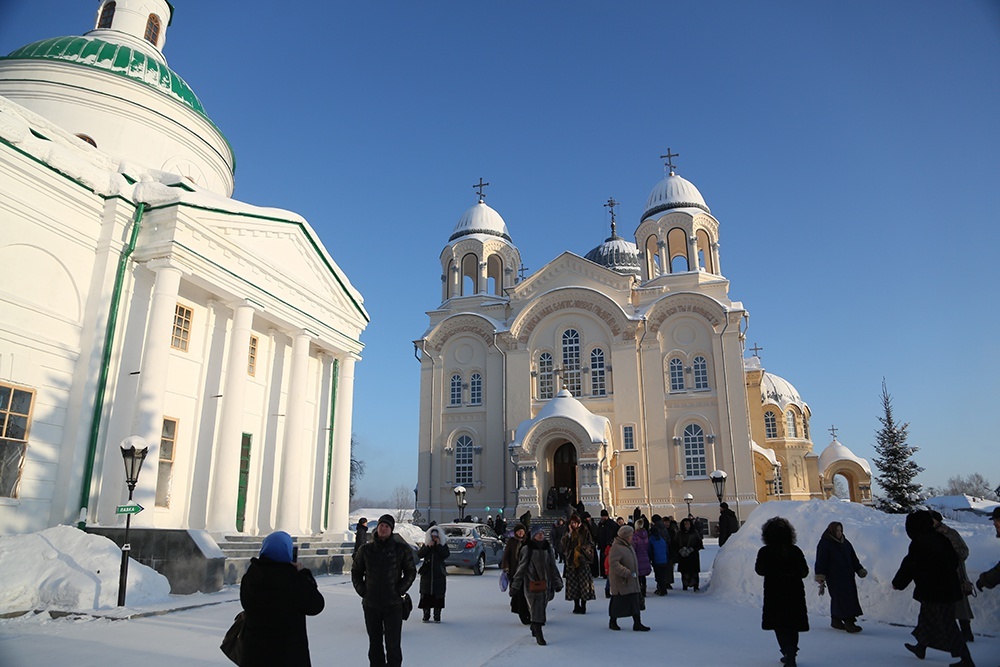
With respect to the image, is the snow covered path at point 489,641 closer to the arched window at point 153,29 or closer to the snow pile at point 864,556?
the snow pile at point 864,556

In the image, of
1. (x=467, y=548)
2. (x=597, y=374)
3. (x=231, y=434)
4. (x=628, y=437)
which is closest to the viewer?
(x=231, y=434)

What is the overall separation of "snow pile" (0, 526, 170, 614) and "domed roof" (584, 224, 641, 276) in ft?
116

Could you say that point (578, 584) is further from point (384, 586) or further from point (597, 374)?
point (597, 374)

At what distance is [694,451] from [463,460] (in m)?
11.0

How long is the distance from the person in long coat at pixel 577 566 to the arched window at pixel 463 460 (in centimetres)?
2242

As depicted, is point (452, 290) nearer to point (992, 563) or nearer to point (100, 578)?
point (100, 578)

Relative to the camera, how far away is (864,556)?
32.4ft

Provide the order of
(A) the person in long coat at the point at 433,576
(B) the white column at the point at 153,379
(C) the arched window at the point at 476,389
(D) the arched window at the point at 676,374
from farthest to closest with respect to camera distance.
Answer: (C) the arched window at the point at 476,389, (D) the arched window at the point at 676,374, (B) the white column at the point at 153,379, (A) the person in long coat at the point at 433,576

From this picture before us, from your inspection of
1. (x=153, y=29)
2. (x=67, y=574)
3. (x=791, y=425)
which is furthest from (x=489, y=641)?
(x=791, y=425)

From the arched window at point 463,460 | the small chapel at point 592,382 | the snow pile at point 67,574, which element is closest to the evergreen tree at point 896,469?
the small chapel at point 592,382

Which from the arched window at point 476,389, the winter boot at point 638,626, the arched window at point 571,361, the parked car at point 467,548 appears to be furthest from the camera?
the arched window at point 476,389

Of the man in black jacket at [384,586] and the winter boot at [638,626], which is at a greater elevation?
the man in black jacket at [384,586]

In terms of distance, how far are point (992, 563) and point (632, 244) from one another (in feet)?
124

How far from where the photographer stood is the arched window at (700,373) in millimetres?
31203
